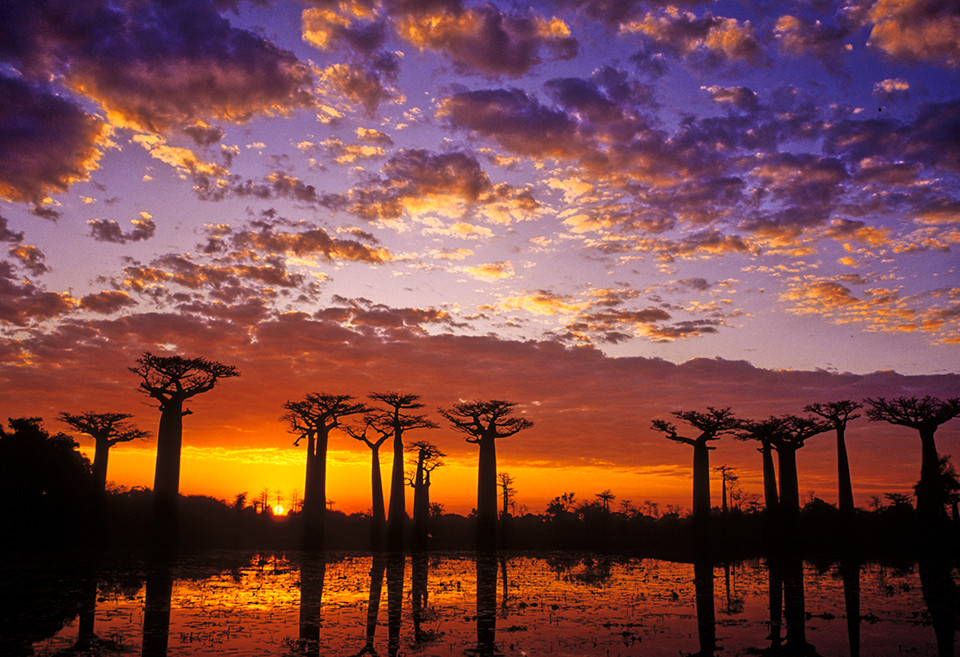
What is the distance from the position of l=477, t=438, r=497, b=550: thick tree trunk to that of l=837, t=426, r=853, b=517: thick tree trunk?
74.5 ft

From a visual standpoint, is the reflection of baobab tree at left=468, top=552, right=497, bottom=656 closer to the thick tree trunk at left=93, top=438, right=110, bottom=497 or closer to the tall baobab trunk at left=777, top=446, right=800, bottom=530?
the tall baobab trunk at left=777, top=446, right=800, bottom=530

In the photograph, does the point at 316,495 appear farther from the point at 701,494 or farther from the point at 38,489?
the point at 701,494

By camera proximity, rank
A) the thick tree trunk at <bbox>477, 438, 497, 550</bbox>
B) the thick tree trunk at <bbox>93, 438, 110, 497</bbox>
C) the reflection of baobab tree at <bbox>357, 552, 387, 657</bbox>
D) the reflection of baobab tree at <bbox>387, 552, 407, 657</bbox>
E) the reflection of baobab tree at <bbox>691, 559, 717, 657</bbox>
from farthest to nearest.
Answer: the thick tree trunk at <bbox>93, 438, 110, 497</bbox> → the thick tree trunk at <bbox>477, 438, 497, 550</bbox> → the reflection of baobab tree at <bbox>691, 559, 717, 657</bbox> → the reflection of baobab tree at <bbox>387, 552, 407, 657</bbox> → the reflection of baobab tree at <bbox>357, 552, 387, 657</bbox>

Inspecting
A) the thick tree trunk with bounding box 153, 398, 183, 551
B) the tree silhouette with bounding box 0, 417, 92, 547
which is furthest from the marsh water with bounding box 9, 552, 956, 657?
the thick tree trunk with bounding box 153, 398, 183, 551

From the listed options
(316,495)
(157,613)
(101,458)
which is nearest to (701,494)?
(316,495)

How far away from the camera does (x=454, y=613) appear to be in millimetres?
14875

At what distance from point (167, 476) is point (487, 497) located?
782 inches

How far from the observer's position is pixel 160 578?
71.8 feet

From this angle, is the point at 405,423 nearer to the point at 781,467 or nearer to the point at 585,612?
the point at 781,467

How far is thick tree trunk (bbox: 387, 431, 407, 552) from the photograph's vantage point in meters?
42.8

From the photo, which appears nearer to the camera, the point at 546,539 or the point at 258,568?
the point at 258,568

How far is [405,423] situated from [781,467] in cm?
2658

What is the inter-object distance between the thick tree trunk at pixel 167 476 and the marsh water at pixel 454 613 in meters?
11.1

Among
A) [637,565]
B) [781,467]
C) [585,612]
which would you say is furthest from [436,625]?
[781,467]
